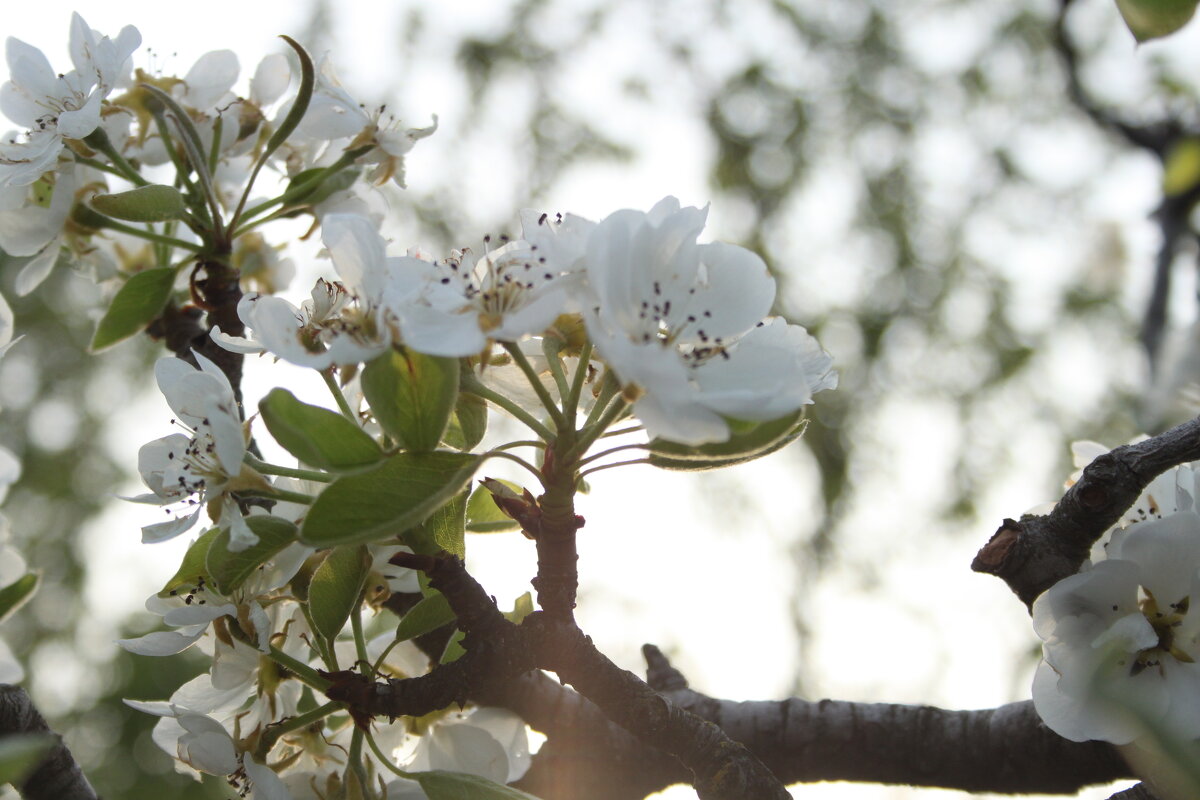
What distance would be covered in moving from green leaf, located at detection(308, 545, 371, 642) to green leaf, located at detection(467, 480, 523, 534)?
198 mm

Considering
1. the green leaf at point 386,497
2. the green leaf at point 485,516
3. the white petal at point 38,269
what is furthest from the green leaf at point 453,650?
the white petal at point 38,269

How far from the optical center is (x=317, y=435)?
0.89m

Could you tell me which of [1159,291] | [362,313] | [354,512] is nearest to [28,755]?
[354,512]

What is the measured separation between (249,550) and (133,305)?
24.9 inches

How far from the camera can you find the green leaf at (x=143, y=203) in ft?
4.18

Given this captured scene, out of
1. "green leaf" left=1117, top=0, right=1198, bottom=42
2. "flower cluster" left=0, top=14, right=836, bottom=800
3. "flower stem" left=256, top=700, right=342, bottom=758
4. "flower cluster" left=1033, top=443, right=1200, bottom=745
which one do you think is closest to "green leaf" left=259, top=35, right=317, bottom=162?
"flower cluster" left=0, top=14, right=836, bottom=800

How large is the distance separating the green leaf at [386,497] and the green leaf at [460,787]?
339mm

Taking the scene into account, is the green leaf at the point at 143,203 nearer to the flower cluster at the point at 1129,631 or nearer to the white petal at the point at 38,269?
the white petal at the point at 38,269

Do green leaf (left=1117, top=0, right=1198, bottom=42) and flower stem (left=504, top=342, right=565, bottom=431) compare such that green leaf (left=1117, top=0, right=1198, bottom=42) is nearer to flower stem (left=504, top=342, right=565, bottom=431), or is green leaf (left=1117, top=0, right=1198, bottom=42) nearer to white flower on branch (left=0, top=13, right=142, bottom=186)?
flower stem (left=504, top=342, right=565, bottom=431)

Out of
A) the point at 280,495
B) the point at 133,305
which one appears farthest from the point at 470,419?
the point at 133,305

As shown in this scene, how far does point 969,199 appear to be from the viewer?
322 inches

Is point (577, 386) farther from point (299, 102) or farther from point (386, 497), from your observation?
point (299, 102)

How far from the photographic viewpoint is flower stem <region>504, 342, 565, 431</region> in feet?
3.00

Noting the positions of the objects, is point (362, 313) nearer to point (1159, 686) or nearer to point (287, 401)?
point (287, 401)
